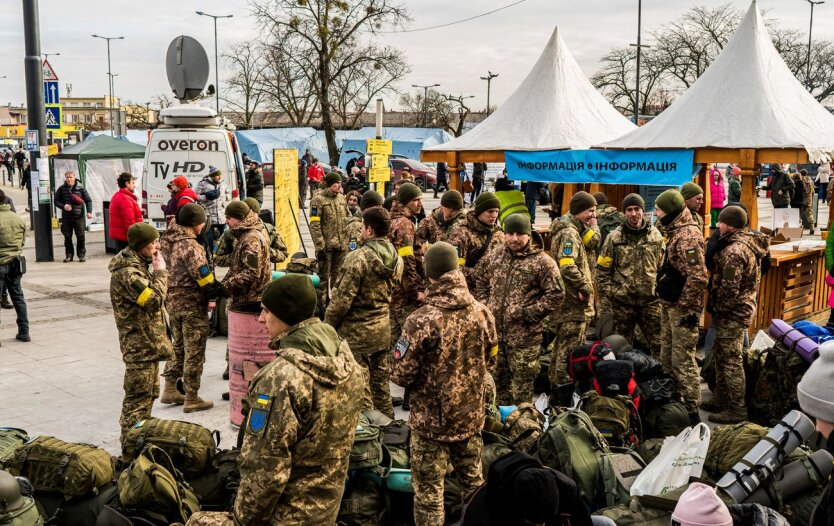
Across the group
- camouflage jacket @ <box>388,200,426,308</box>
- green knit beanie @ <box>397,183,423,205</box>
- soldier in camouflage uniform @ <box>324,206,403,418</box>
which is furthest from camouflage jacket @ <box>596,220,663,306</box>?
soldier in camouflage uniform @ <box>324,206,403,418</box>

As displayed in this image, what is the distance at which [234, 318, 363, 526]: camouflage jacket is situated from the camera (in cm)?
312

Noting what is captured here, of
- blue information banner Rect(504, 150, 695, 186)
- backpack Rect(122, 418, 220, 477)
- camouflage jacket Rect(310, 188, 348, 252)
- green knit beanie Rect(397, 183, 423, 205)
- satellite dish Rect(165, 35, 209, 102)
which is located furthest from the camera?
satellite dish Rect(165, 35, 209, 102)

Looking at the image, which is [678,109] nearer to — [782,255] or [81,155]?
[782,255]

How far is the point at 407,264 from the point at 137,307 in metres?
2.95

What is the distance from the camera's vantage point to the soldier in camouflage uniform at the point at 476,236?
765cm

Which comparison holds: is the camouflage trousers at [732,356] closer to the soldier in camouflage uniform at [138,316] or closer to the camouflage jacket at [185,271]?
the camouflage jacket at [185,271]

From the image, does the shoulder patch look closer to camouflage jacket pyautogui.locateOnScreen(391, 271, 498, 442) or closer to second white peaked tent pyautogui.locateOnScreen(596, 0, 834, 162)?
camouflage jacket pyautogui.locateOnScreen(391, 271, 498, 442)

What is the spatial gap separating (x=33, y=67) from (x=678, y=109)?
1209 cm

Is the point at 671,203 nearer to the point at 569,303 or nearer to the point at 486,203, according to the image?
the point at 569,303

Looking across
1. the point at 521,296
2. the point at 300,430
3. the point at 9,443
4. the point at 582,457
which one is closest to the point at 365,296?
the point at 521,296

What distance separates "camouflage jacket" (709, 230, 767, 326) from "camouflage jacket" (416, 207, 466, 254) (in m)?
2.72

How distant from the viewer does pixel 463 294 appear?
4680 millimetres

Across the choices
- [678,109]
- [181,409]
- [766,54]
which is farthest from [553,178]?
[181,409]

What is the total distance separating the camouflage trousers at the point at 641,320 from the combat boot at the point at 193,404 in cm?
420
